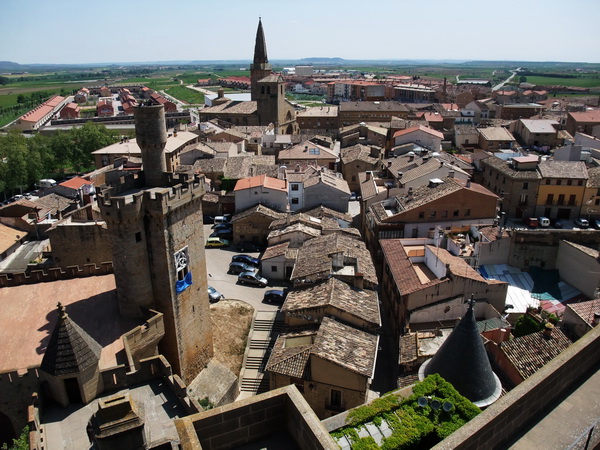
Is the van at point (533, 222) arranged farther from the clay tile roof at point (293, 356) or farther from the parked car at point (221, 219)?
the parked car at point (221, 219)

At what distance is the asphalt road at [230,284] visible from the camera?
1340 inches

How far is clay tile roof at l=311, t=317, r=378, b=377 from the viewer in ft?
71.9

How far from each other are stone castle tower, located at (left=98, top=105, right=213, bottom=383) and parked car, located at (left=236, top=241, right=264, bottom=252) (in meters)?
17.6

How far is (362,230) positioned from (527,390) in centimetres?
3609

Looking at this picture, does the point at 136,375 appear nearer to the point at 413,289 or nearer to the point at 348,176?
the point at 413,289

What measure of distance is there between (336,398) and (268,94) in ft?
225

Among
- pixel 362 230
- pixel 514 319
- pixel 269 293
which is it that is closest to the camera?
pixel 514 319

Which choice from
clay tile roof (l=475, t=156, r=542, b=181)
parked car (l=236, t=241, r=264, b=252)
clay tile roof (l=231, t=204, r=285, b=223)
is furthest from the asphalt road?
clay tile roof (l=475, t=156, r=542, b=181)

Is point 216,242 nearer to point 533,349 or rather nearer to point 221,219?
point 221,219

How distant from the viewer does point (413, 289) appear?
2641cm

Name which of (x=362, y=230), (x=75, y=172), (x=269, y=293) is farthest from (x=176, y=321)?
(x=75, y=172)

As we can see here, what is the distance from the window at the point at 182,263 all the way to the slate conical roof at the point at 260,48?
7181 centimetres

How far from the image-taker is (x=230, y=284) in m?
36.3

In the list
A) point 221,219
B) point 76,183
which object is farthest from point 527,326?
point 76,183
